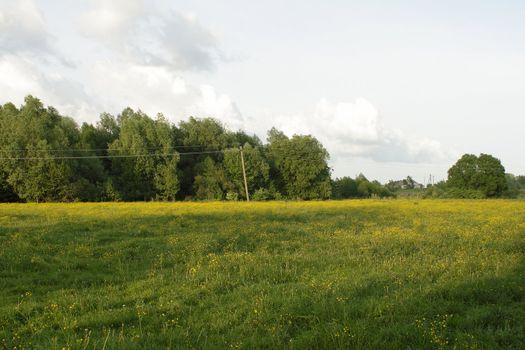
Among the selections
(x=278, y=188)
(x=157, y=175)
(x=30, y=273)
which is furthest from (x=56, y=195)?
(x=30, y=273)

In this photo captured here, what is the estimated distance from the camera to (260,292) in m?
9.52

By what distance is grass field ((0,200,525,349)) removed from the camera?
22.1 feet

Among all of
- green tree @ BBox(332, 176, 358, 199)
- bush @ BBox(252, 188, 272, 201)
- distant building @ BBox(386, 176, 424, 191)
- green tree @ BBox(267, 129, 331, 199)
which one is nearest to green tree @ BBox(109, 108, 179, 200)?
bush @ BBox(252, 188, 272, 201)

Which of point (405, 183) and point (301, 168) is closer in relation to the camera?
point (301, 168)

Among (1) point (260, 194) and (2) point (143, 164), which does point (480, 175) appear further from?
(2) point (143, 164)

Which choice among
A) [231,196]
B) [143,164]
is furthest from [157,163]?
[231,196]

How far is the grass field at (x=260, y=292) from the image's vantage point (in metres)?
6.73

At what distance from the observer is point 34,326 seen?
7.52m

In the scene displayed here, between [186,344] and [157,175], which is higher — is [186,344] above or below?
below

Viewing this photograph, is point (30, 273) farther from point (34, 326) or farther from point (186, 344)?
point (186, 344)

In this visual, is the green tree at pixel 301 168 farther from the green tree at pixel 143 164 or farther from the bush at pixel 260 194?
the green tree at pixel 143 164

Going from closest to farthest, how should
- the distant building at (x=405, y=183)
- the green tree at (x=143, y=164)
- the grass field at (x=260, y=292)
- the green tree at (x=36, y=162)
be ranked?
the grass field at (x=260, y=292)
the green tree at (x=36, y=162)
the green tree at (x=143, y=164)
the distant building at (x=405, y=183)

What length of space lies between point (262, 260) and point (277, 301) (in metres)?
4.66

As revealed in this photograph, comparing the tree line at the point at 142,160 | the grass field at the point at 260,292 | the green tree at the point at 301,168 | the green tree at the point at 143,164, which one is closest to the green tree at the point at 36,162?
the tree line at the point at 142,160
